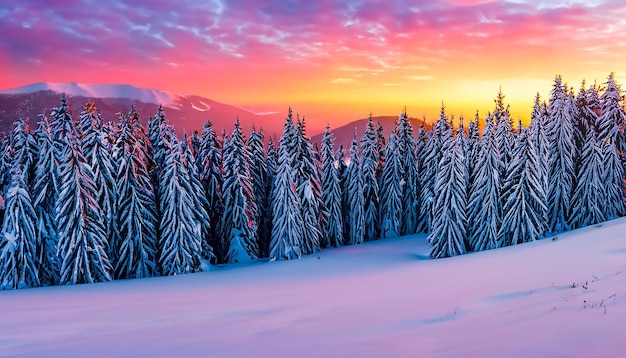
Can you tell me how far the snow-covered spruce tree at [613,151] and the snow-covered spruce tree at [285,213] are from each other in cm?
3284

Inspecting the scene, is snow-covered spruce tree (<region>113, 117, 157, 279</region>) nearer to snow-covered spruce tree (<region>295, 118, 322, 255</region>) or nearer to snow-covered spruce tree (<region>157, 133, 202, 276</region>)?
snow-covered spruce tree (<region>157, 133, 202, 276</region>)

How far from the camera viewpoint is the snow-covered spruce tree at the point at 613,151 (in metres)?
45.2

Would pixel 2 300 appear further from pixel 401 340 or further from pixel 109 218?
pixel 401 340

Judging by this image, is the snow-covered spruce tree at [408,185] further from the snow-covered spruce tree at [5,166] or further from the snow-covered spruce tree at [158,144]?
the snow-covered spruce tree at [5,166]

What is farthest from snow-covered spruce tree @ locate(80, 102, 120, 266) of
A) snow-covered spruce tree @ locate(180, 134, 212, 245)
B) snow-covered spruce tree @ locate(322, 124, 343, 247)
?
snow-covered spruce tree @ locate(322, 124, 343, 247)

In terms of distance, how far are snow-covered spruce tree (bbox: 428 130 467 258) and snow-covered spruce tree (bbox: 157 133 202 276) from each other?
22.6 metres

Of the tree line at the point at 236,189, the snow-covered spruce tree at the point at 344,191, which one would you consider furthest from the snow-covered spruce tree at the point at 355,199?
the tree line at the point at 236,189

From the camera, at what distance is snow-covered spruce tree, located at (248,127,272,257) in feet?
163

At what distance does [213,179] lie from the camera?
46.7 metres

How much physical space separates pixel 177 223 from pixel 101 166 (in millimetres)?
8190

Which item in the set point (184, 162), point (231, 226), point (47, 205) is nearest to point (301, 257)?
point (231, 226)

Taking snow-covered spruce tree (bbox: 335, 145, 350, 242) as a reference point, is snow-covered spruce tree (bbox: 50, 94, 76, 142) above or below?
above

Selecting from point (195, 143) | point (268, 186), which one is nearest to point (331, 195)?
point (268, 186)

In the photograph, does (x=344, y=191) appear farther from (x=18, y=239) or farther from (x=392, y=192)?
(x=18, y=239)
